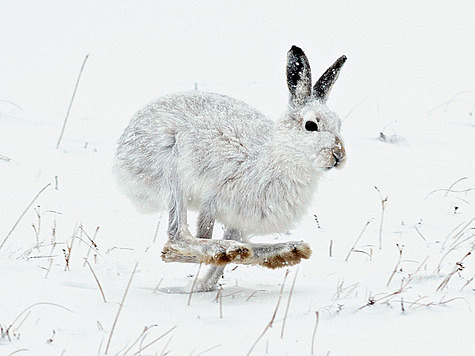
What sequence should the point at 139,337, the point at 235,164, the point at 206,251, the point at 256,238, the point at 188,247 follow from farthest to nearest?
the point at 256,238 < the point at 235,164 < the point at 188,247 < the point at 206,251 < the point at 139,337

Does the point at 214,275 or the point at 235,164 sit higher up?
the point at 235,164

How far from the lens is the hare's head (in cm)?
436

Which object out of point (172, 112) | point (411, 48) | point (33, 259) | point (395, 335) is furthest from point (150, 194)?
point (411, 48)

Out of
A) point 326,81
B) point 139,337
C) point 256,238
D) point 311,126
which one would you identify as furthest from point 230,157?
point 139,337

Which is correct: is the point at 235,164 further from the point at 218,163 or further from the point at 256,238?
the point at 256,238

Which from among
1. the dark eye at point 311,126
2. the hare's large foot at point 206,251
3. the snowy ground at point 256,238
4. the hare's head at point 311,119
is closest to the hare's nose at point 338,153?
the hare's head at point 311,119

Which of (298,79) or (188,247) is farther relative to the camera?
(298,79)

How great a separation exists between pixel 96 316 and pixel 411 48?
967cm

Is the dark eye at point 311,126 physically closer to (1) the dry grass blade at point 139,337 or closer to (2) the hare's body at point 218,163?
(2) the hare's body at point 218,163

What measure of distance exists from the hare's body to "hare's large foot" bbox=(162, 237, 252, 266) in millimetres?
316

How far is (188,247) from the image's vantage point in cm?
445

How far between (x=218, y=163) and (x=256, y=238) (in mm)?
Answer: 1480

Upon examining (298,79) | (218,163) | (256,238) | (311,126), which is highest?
(298,79)

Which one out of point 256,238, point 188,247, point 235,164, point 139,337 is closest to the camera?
point 139,337
